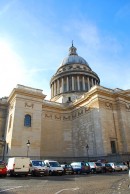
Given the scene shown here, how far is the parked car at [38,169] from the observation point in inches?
754

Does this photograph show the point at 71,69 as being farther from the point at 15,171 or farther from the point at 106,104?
the point at 15,171

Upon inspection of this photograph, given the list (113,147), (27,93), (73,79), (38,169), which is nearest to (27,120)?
(27,93)

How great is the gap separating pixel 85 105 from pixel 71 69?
19850 millimetres

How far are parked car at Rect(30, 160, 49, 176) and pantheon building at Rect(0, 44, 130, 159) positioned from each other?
10419 millimetres

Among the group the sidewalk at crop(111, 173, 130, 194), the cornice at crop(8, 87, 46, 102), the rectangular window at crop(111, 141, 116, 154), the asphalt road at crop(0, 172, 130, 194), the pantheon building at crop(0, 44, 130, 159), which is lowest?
the sidewalk at crop(111, 173, 130, 194)

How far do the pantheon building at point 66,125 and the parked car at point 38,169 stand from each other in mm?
10419

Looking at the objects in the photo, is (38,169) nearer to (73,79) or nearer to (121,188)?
(121,188)

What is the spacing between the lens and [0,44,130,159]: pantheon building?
3366cm

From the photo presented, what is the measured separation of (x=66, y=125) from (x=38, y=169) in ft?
78.2

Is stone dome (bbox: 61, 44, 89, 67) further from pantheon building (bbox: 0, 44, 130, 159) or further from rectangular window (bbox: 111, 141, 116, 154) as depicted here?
rectangular window (bbox: 111, 141, 116, 154)

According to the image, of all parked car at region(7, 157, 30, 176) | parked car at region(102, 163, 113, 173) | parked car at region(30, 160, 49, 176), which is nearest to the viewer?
parked car at region(7, 157, 30, 176)


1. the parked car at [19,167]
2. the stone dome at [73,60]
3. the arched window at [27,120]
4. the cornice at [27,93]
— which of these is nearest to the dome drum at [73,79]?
the stone dome at [73,60]

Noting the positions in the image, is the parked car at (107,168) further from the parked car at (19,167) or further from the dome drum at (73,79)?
the dome drum at (73,79)

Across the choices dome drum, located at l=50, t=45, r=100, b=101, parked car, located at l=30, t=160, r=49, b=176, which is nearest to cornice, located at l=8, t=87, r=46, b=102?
dome drum, located at l=50, t=45, r=100, b=101
